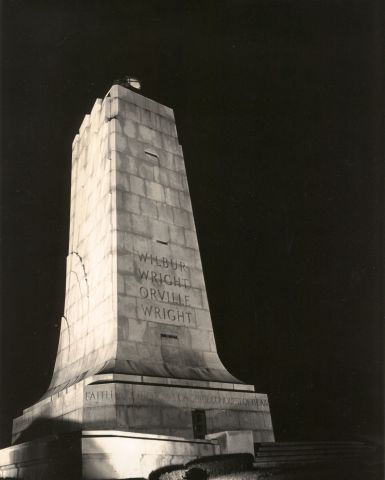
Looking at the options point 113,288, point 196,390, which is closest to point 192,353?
point 196,390

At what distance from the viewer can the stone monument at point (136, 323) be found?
12258 millimetres

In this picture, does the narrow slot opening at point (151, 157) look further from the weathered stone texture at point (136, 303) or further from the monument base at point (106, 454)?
the monument base at point (106, 454)

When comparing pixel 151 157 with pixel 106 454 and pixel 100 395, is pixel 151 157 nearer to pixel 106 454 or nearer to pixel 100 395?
pixel 100 395

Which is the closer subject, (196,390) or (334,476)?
(334,476)

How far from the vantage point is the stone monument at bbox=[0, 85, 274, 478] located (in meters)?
12.3

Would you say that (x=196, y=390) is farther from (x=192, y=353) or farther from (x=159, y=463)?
(x=159, y=463)

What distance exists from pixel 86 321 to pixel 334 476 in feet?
28.9

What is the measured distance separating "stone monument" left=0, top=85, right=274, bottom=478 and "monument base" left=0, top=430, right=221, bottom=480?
3 centimetres

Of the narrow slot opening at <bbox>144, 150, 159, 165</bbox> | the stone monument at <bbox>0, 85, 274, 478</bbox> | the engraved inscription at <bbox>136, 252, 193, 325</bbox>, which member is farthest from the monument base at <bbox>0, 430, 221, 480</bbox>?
the narrow slot opening at <bbox>144, 150, 159, 165</bbox>

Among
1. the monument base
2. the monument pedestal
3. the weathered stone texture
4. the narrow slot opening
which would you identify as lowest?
the monument base

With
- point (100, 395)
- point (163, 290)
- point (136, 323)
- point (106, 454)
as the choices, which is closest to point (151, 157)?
point (163, 290)

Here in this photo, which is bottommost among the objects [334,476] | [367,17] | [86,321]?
[334,476]

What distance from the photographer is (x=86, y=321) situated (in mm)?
16266

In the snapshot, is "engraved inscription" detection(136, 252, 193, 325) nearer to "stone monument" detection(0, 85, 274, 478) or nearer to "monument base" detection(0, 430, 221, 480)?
"stone monument" detection(0, 85, 274, 478)
